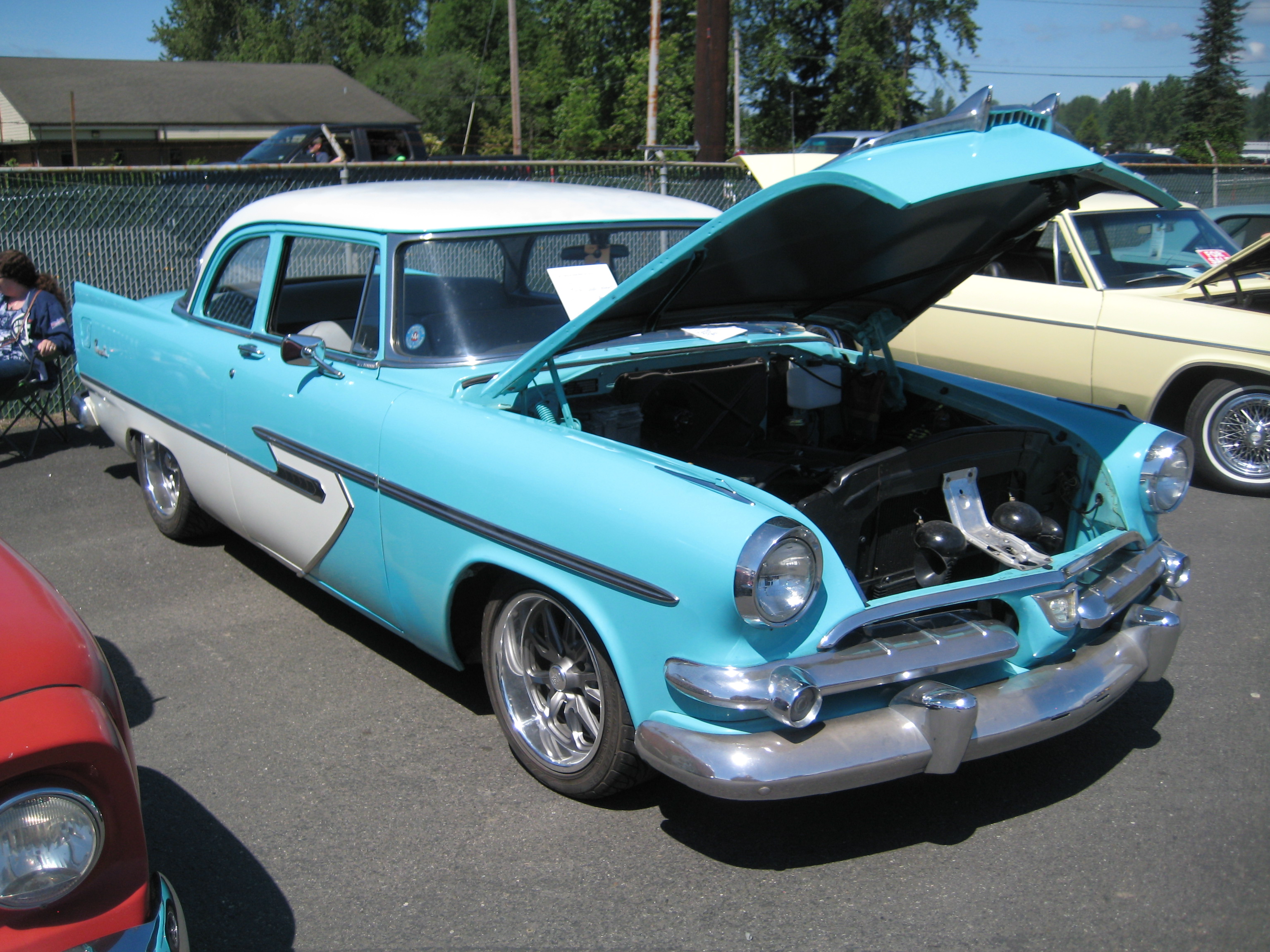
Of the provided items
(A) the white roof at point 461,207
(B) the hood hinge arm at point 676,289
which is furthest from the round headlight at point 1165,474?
(A) the white roof at point 461,207

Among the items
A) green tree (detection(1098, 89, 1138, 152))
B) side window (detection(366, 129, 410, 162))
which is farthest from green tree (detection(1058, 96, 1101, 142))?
side window (detection(366, 129, 410, 162))

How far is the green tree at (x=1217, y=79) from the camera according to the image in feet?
178

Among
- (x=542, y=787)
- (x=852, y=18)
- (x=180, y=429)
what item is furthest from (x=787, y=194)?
(x=852, y=18)

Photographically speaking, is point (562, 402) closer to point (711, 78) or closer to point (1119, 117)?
point (711, 78)

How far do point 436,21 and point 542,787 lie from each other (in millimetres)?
66119

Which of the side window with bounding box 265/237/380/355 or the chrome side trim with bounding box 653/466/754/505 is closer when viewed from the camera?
the chrome side trim with bounding box 653/466/754/505

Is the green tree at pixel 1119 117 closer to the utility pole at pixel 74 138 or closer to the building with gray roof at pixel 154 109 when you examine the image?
→ the building with gray roof at pixel 154 109

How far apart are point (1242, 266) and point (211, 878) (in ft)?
20.2

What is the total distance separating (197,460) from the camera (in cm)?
434

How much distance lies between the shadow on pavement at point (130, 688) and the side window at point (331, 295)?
52.3 inches

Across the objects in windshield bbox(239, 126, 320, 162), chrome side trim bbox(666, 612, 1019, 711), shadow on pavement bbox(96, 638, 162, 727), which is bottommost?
shadow on pavement bbox(96, 638, 162, 727)

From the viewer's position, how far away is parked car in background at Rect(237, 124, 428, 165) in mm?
14836

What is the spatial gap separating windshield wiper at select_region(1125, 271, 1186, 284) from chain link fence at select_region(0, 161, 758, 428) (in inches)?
104

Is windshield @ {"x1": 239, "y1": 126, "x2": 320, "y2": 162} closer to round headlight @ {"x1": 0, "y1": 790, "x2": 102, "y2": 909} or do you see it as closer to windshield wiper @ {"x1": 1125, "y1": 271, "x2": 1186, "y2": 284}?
windshield wiper @ {"x1": 1125, "y1": 271, "x2": 1186, "y2": 284}
